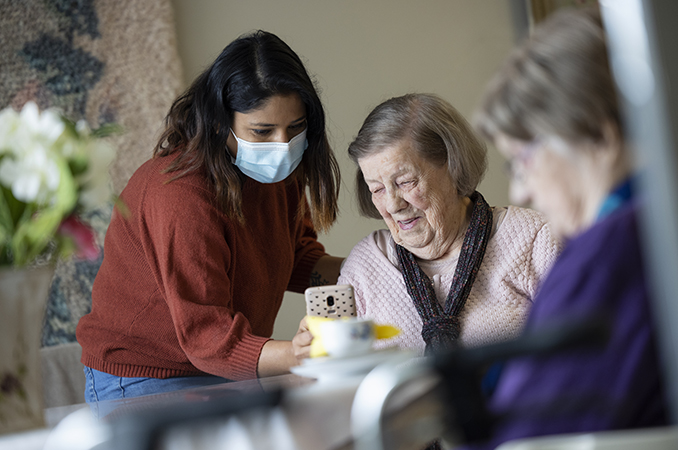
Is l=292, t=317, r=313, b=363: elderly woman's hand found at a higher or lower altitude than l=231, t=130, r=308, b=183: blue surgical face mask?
lower

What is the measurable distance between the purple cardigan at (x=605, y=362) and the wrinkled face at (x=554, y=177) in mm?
80

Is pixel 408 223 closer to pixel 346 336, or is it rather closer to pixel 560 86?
pixel 346 336

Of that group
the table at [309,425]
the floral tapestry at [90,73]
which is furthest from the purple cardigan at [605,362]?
the floral tapestry at [90,73]

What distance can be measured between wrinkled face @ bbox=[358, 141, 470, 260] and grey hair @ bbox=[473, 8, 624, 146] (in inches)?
30.8

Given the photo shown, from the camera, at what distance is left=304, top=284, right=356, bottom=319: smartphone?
131 centimetres

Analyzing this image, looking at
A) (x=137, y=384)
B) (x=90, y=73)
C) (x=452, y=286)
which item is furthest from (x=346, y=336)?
(x=90, y=73)

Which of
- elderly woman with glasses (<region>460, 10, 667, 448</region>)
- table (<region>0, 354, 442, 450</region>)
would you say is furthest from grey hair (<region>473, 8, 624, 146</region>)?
table (<region>0, 354, 442, 450</region>)

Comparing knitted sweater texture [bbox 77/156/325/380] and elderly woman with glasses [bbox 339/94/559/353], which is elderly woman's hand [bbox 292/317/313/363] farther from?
elderly woman with glasses [bbox 339/94/559/353]

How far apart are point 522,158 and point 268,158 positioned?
81 centimetres

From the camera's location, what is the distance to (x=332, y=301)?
1321 millimetres

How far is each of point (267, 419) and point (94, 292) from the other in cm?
97

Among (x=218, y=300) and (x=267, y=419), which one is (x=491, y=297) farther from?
(x=267, y=419)

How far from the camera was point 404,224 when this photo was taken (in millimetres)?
1631

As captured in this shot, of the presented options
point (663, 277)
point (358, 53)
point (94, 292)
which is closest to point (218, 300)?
point (94, 292)
